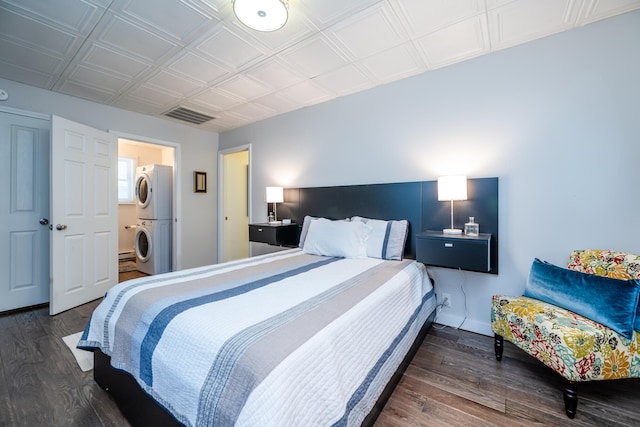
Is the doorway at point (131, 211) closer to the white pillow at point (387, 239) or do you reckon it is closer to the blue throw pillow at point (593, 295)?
the white pillow at point (387, 239)

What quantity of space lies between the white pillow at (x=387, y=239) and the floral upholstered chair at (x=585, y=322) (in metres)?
0.92

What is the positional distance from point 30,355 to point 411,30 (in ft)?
12.3

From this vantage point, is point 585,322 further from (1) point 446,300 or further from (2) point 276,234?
(2) point 276,234

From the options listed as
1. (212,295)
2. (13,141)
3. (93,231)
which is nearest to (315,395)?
(212,295)

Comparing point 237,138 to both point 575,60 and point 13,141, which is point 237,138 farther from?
point 575,60

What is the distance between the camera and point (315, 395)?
2.86 feet

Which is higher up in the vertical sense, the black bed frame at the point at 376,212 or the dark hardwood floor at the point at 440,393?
the black bed frame at the point at 376,212

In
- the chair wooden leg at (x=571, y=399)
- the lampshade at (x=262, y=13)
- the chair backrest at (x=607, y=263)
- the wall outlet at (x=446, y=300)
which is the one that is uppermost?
the lampshade at (x=262, y=13)

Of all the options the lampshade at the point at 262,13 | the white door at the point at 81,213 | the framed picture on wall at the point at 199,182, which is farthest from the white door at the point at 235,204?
the lampshade at the point at 262,13

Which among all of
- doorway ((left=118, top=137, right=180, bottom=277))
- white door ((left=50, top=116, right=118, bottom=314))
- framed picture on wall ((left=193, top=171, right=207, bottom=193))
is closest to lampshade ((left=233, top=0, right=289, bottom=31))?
white door ((left=50, top=116, right=118, bottom=314))

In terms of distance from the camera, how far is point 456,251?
2.04m

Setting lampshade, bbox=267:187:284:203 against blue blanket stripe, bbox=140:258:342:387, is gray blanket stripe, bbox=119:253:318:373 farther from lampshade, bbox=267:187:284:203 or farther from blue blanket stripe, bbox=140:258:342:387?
lampshade, bbox=267:187:284:203

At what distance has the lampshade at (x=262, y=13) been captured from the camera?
1622mm

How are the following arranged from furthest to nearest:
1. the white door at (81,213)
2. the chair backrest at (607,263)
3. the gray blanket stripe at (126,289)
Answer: the white door at (81,213), the chair backrest at (607,263), the gray blanket stripe at (126,289)
